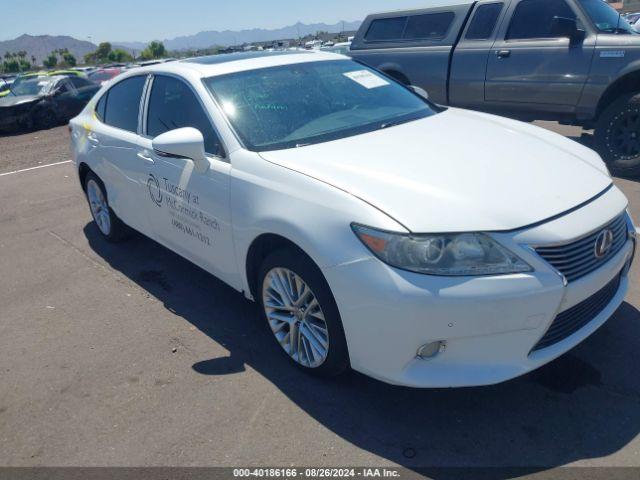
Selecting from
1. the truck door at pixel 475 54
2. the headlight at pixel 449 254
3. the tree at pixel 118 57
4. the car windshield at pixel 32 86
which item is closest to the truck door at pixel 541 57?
the truck door at pixel 475 54

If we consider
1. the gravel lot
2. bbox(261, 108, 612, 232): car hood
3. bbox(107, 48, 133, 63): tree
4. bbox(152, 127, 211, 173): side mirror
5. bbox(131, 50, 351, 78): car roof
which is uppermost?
bbox(107, 48, 133, 63): tree

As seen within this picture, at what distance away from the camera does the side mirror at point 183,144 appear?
3.29 metres

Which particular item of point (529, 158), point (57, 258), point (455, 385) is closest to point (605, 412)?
point (455, 385)

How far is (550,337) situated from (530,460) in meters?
0.56

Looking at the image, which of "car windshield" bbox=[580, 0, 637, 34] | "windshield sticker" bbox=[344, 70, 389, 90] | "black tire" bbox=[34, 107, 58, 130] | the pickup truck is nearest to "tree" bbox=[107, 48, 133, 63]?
"black tire" bbox=[34, 107, 58, 130]

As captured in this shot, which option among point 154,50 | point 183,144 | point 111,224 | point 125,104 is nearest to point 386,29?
point 125,104

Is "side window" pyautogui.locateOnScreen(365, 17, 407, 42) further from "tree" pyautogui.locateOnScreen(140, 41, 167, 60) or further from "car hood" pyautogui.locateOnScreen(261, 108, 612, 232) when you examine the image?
"tree" pyautogui.locateOnScreen(140, 41, 167, 60)

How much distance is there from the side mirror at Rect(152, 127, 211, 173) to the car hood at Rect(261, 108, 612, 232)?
429 mm

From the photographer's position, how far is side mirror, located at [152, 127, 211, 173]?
3293 mm

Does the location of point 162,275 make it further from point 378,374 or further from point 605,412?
point 605,412

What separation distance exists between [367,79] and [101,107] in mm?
2532

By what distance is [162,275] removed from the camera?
15.6 feet

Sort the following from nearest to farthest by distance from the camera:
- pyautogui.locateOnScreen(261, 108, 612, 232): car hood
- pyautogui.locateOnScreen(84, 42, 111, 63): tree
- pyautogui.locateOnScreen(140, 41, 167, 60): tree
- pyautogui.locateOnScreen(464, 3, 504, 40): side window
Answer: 1. pyautogui.locateOnScreen(261, 108, 612, 232): car hood
2. pyautogui.locateOnScreen(464, 3, 504, 40): side window
3. pyautogui.locateOnScreen(140, 41, 167, 60): tree
4. pyautogui.locateOnScreen(84, 42, 111, 63): tree

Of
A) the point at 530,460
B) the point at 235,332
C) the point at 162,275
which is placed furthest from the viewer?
the point at 162,275
